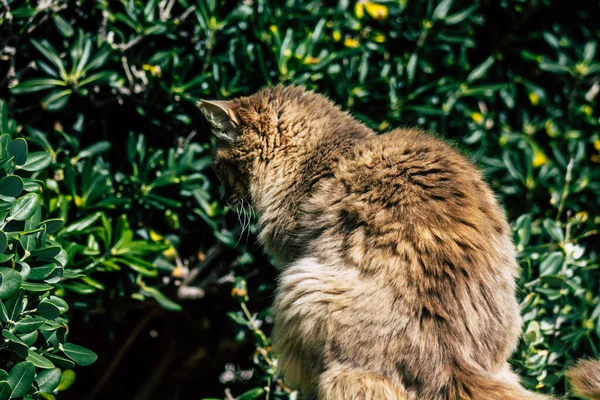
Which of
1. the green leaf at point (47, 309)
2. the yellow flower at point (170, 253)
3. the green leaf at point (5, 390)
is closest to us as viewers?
the green leaf at point (5, 390)

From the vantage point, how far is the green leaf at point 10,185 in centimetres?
266

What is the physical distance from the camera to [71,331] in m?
4.37

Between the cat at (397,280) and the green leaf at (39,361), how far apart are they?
993 mm

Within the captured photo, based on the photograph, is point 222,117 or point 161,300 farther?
point 161,300

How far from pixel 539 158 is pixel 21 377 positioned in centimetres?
371

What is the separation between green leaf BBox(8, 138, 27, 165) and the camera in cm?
288

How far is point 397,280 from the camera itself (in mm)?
2719

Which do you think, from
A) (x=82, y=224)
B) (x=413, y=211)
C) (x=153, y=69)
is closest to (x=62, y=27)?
(x=153, y=69)

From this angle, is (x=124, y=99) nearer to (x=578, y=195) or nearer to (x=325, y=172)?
(x=325, y=172)

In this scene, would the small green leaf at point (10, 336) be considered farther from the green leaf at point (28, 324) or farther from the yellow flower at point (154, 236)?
the yellow flower at point (154, 236)

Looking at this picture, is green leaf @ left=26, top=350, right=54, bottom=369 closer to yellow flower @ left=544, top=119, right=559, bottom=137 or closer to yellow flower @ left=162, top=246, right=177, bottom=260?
yellow flower @ left=162, top=246, right=177, bottom=260

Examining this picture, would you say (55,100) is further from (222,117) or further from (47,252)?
(47,252)

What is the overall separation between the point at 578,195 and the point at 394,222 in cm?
217

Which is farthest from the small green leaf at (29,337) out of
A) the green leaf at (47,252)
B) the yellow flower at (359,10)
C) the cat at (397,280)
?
the yellow flower at (359,10)
